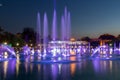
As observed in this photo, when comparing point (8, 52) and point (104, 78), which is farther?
point (8, 52)

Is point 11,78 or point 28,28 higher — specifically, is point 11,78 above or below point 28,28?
below

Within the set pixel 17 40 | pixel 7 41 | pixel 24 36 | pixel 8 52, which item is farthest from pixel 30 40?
pixel 8 52

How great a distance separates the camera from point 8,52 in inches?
1786

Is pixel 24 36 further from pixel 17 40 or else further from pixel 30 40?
pixel 17 40

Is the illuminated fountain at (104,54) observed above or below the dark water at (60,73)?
below

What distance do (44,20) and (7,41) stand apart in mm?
21034

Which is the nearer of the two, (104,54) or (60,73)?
(60,73)

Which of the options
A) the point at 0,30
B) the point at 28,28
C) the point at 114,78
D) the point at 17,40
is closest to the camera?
the point at 114,78

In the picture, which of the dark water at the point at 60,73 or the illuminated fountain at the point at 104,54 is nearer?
the dark water at the point at 60,73

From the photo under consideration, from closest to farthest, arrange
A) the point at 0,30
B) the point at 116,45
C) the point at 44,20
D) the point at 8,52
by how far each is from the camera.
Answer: the point at 44,20 → the point at 8,52 → the point at 0,30 → the point at 116,45

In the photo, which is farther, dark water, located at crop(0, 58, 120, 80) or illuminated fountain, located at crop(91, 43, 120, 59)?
illuminated fountain, located at crop(91, 43, 120, 59)

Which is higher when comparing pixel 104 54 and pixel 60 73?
pixel 60 73

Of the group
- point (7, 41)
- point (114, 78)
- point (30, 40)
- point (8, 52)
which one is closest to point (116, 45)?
A: point (30, 40)

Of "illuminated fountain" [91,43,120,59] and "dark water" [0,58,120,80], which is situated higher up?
"dark water" [0,58,120,80]
